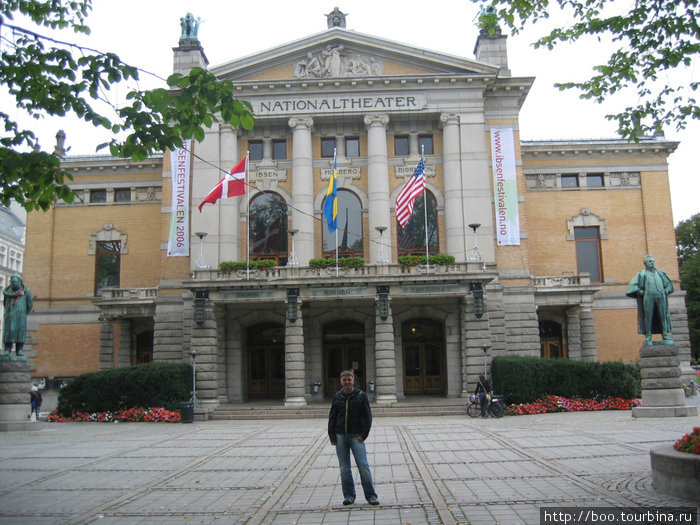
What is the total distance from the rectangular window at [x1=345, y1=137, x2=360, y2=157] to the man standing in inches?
1070

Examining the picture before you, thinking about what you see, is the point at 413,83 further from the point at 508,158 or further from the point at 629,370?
the point at 629,370

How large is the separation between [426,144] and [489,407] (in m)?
15.6

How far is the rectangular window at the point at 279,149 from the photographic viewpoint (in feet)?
120

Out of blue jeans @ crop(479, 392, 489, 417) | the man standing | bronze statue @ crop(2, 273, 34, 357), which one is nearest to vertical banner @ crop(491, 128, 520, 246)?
blue jeans @ crop(479, 392, 489, 417)

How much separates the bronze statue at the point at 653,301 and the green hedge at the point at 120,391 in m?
18.7

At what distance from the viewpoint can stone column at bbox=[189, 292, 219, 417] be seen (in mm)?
30500

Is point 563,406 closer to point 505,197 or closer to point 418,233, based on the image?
point 505,197

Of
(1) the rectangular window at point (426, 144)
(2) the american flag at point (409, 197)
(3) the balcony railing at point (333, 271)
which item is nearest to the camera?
(2) the american flag at point (409, 197)

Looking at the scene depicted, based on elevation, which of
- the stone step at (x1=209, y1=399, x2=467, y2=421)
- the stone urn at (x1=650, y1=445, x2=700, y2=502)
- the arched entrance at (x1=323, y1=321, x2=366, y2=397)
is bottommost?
the stone step at (x1=209, y1=399, x2=467, y2=421)

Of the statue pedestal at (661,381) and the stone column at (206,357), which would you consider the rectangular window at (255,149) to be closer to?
the stone column at (206,357)

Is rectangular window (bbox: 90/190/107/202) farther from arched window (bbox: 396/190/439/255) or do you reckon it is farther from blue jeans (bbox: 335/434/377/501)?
blue jeans (bbox: 335/434/377/501)

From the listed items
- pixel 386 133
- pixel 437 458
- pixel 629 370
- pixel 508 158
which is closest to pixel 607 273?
pixel 508 158

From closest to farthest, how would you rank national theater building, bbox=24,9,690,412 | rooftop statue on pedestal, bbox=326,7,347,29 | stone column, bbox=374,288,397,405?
1. stone column, bbox=374,288,397,405
2. national theater building, bbox=24,9,690,412
3. rooftop statue on pedestal, bbox=326,7,347,29

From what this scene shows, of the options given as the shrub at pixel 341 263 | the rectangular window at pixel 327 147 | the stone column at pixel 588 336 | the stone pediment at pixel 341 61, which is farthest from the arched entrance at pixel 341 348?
the stone pediment at pixel 341 61
